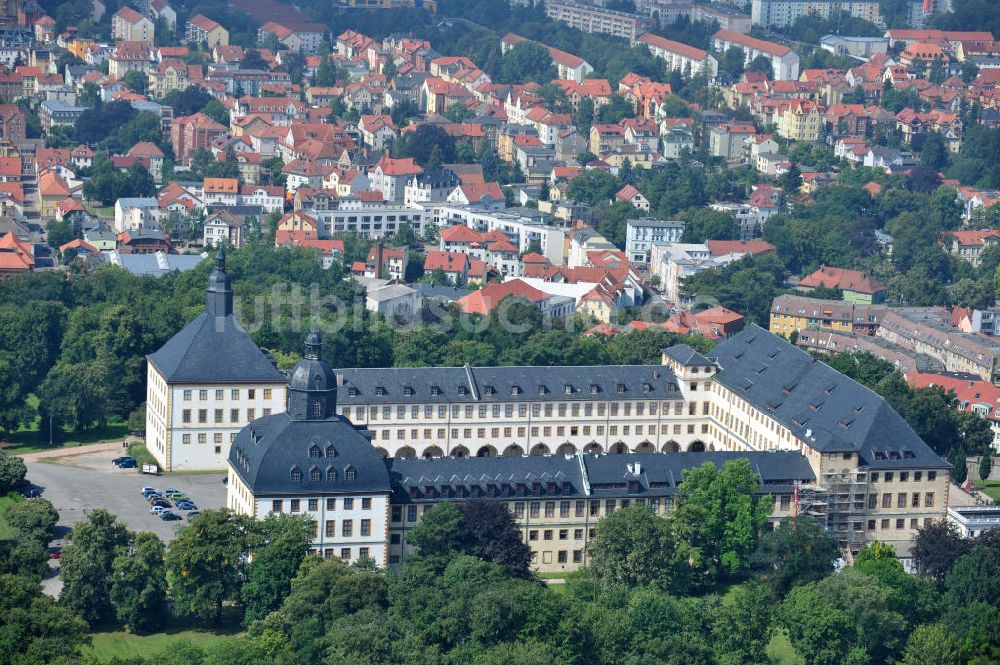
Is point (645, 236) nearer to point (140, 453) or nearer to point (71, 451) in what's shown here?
point (140, 453)

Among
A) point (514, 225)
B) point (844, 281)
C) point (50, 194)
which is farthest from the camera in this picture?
point (50, 194)

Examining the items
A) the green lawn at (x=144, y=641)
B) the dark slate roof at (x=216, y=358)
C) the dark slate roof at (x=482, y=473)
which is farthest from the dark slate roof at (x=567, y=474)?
the dark slate roof at (x=216, y=358)

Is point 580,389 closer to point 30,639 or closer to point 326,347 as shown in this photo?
point 326,347

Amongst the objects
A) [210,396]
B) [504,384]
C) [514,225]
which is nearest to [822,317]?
[514,225]

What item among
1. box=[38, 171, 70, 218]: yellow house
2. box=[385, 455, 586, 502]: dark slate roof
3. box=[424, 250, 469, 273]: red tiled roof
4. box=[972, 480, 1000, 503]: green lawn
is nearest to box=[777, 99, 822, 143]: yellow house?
box=[424, 250, 469, 273]: red tiled roof

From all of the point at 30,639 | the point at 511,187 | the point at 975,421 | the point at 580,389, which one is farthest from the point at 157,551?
the point at 511,187

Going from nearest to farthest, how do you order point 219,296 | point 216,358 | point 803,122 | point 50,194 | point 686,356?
point 216,358 < point 219,296 < point 686,356 < point 50,194 < point 803,122
